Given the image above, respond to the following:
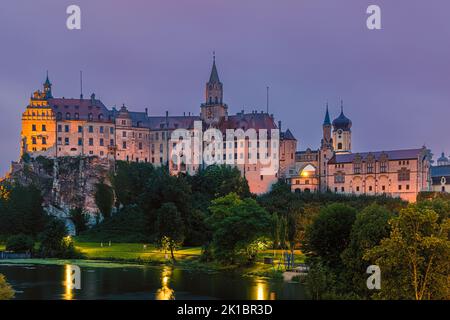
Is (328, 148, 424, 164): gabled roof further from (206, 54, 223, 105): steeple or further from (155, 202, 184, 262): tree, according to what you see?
(155, 202, 184, 262): tree

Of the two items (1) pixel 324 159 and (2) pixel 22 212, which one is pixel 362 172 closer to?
(1) pixel 324 159

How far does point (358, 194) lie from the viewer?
119375 millimetres

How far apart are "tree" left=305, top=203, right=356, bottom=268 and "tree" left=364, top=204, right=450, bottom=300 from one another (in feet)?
55.5

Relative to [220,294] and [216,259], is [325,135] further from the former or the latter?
[220,294]

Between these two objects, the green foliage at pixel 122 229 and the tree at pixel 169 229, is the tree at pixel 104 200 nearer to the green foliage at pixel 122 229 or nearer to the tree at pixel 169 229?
the green foliage at pixel 122 229

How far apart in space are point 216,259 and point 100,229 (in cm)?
3787

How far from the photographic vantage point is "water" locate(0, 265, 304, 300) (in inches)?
2153

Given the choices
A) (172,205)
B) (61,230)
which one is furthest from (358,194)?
(61,230)

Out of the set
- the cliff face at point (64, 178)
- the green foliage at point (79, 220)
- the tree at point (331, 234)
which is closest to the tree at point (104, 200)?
the cliff face at point (64, 178)

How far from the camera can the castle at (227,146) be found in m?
119

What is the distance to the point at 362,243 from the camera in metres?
48.7

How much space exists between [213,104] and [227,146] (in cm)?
1172

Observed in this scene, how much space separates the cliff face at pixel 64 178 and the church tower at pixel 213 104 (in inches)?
908

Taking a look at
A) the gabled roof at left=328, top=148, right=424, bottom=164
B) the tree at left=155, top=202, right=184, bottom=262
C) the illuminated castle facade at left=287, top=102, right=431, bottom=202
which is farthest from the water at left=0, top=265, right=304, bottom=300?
the gabled roof at left=328, top=148, right=424, bottom=164
